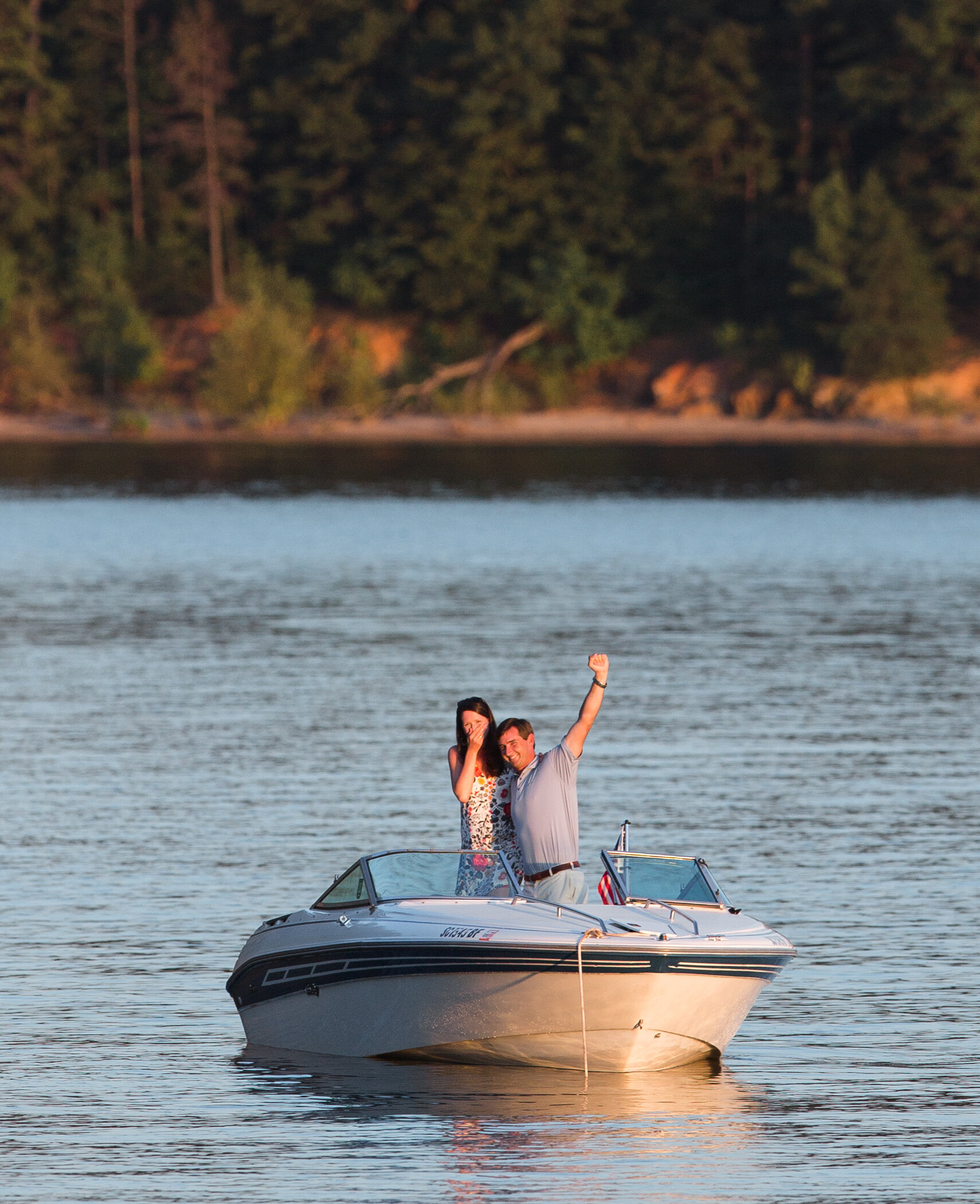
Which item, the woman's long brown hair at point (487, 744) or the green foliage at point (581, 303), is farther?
the green foliage at point (581, 303)

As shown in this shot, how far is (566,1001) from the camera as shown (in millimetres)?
13688

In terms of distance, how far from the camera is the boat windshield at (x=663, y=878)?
14375 millimetres

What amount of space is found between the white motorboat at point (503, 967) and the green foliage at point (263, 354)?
9285cm

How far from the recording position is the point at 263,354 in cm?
10650

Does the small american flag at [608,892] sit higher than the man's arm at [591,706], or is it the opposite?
the man's arm at [591,706]

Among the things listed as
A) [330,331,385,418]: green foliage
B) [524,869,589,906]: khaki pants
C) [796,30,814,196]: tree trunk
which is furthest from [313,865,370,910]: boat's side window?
[796,30,814,196]: tree trunk

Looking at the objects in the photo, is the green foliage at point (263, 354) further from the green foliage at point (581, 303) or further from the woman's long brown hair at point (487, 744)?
the woman's long brown hair at point (487, 744)

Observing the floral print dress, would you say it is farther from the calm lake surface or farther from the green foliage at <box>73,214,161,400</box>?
the green foliage at <box>73,214,161,400</box>

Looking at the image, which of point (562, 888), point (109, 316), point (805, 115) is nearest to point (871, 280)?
point (805, 115)

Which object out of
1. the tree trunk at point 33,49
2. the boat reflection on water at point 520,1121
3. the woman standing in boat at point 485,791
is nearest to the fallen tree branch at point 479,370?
the tree trunk at point 33,49

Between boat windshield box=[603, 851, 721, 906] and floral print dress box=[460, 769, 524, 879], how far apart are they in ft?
2.91

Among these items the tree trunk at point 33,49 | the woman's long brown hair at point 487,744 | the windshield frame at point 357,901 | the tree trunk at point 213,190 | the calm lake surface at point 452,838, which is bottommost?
the calm lake surface at point 452,838

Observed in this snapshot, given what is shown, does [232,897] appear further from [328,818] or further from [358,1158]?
[358,1158]

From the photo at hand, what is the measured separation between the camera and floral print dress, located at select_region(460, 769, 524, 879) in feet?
49.4
